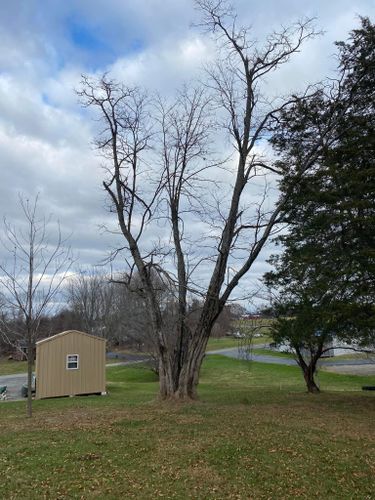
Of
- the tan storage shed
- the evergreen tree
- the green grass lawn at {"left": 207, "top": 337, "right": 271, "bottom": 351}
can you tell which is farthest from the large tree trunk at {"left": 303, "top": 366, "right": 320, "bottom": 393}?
the green grass lawn at {"left": 207, "top": 337, "right": 271, "bottom": 351}

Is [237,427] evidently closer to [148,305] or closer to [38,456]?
[38,456]

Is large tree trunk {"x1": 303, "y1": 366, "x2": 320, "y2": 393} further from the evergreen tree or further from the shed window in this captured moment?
the shed window

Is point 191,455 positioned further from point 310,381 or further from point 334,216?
Result: point 310,381

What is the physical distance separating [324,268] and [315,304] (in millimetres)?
1018

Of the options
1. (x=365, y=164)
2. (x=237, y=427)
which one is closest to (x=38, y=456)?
(x=237, y=427)

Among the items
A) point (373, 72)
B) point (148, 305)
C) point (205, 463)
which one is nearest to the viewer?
point (205, 463)

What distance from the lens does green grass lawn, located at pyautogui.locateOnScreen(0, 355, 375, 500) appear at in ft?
18.5

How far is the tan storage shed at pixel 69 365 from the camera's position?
78.4ft

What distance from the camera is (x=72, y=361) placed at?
25.0m

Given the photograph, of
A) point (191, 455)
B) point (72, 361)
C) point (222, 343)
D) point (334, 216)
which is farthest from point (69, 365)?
point (222, 343)

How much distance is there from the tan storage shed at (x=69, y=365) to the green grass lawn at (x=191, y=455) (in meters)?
13.8

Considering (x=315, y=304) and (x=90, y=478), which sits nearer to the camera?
(x=90, y=478)

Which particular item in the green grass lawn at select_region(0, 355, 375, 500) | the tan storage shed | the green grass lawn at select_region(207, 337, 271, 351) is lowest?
the green grass lawn at select_region(0, 355, 375, 500)

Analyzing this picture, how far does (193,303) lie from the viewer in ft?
57.9
